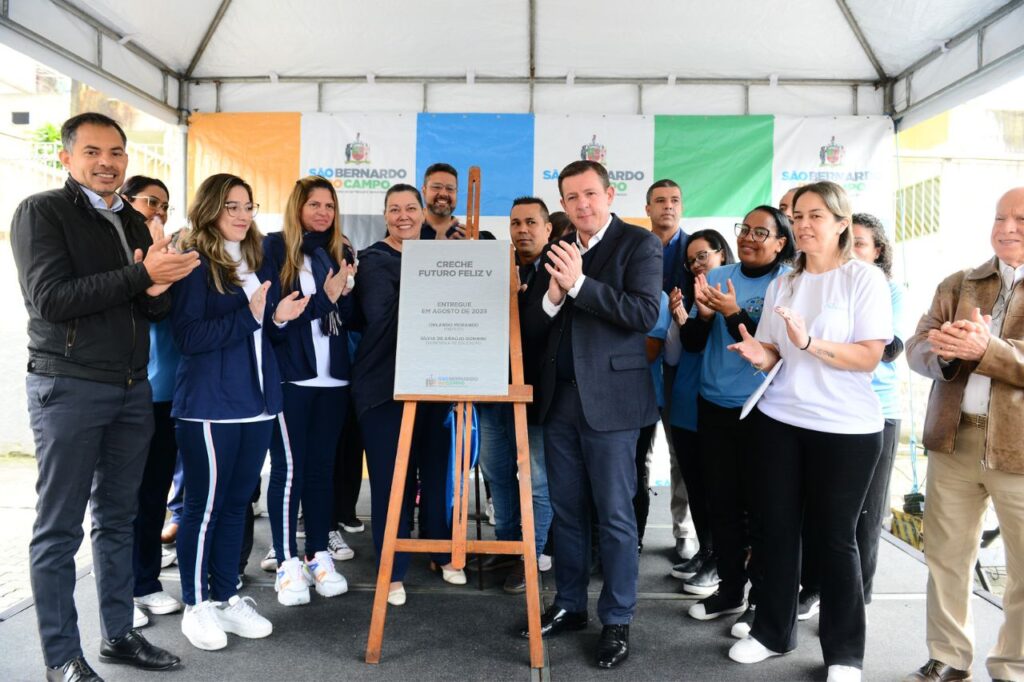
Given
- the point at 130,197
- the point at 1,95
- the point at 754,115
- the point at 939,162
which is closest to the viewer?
the point at 130,197

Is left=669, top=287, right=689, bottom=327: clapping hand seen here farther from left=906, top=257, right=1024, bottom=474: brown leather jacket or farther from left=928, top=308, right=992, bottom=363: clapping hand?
left=928, top=308, right=992, bottom=363: clapping hand

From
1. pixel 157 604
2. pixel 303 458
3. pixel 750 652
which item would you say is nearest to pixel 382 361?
pixel 303 458

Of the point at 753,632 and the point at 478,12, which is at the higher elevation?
the point at 478,12

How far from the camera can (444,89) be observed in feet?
17.0

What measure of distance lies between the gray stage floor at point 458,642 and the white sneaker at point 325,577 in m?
0.04

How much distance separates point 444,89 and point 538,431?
3145mm

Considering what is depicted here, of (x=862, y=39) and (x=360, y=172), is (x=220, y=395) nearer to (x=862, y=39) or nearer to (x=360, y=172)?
(x=360, y=172)

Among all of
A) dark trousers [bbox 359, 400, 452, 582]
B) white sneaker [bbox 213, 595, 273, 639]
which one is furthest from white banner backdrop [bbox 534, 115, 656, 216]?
white sneaker [bbox 213, 595, 273, 639]

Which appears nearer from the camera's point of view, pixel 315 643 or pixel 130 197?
pixel 315 643

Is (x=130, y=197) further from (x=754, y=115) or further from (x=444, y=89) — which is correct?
(x=754, y=115)

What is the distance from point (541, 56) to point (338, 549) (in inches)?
139

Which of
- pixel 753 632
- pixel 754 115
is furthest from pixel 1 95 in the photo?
pixel 753 632

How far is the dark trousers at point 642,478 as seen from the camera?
3508mm

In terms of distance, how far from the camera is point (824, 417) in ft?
7.53
